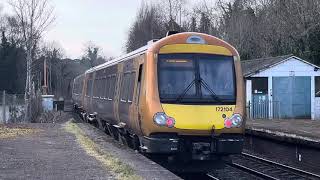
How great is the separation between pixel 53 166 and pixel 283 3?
3600 centimetres

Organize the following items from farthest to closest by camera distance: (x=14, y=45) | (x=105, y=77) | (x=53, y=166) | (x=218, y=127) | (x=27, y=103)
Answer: (x=14, y=45) < (x=27, y=103) < (x=105, y=77) < (x=218, y=127) < (x=53, y=166)

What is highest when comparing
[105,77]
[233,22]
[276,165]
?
[233,22]

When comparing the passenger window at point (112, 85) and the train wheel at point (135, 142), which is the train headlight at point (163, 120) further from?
the passenger window at point (112, 85)

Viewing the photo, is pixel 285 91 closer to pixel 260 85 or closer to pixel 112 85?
→ pixel 260 85

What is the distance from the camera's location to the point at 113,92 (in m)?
17.7

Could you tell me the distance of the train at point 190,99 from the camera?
1216cm

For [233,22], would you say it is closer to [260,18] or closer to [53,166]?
[260,18]

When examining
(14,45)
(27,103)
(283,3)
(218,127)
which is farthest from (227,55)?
(14,45)

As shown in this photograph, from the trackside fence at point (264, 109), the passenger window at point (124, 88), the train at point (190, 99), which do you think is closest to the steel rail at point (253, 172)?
the train at point (190, 99)

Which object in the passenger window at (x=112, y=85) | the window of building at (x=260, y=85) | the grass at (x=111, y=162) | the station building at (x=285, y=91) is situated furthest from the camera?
the window of building at (x=260, y=85)

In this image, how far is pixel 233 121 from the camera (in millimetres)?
12469

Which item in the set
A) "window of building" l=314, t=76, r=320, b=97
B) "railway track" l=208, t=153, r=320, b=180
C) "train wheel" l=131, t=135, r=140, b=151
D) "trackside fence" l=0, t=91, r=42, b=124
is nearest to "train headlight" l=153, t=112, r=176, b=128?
"train wheel" l=131, t=135, r=140, b=151

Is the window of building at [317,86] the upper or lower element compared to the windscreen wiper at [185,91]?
upper

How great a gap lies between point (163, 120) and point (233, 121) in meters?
1.54
